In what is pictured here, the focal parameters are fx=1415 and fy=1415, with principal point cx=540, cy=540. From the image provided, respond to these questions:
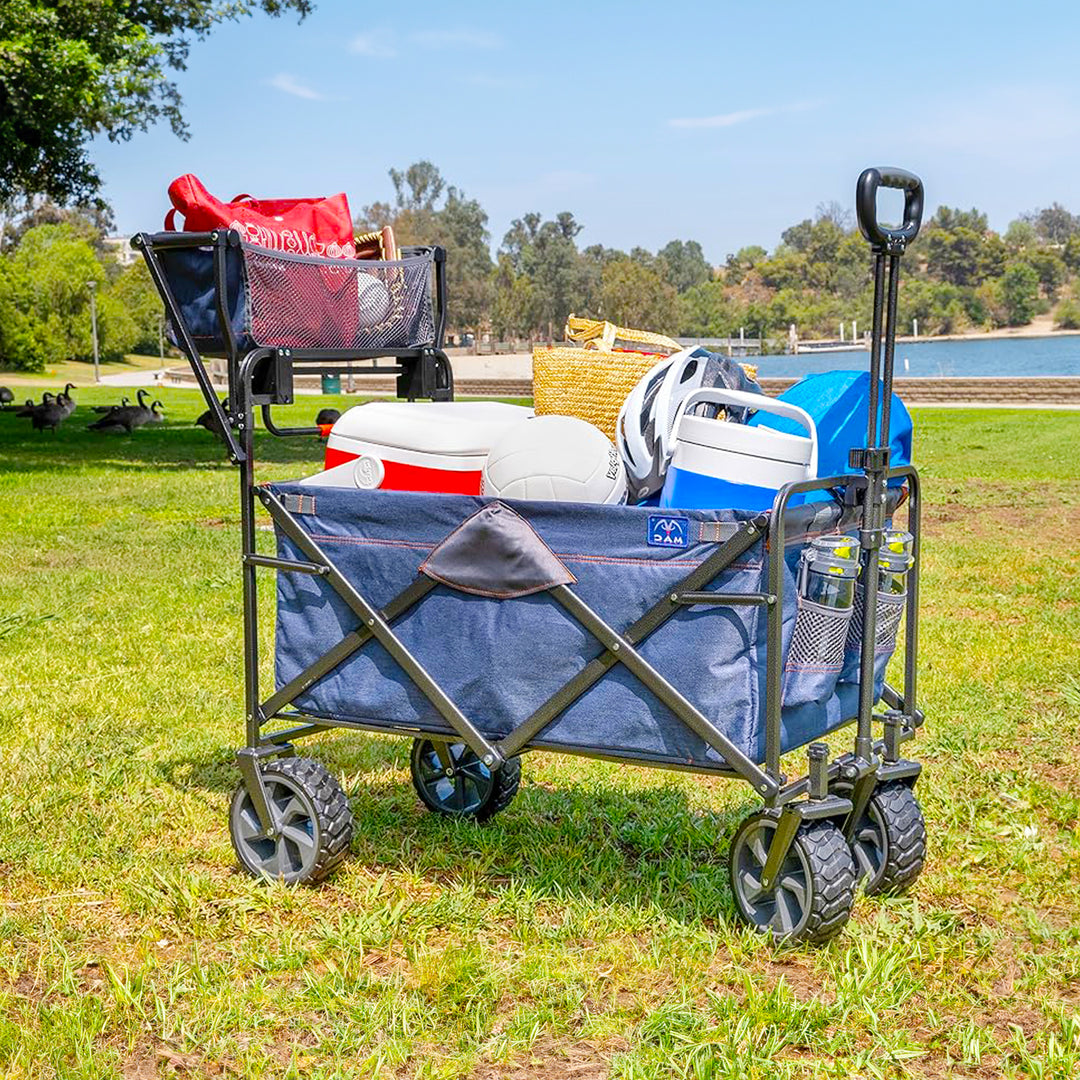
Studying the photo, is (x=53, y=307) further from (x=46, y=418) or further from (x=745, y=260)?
(x=745, y=260)

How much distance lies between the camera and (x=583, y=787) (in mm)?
4695

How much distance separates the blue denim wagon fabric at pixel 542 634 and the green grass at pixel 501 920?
1.66ft

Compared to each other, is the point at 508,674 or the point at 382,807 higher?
the point at 508,674

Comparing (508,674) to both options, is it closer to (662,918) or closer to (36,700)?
(662,918)

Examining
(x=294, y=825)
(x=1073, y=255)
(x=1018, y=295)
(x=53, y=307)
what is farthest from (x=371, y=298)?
(x=1073, y=255)

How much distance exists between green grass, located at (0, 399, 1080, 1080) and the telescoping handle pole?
0.64 meters

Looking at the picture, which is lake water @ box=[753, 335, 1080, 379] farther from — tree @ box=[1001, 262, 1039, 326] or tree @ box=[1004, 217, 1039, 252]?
tree @ box=[1004, 217, 1039, 252]

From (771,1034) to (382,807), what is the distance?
1.79 meters

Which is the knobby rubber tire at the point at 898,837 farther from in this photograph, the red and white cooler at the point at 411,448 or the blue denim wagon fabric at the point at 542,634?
the red and white cooler at the point at 411,448

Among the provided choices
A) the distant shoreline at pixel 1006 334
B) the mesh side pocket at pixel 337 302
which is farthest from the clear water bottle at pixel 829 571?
the distant shoreline at pixel 1006 334

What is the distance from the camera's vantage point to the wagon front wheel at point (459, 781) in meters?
4.37

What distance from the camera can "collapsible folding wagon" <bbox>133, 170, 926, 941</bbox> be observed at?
10.5ft

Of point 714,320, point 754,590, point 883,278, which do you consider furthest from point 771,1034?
point 714,320

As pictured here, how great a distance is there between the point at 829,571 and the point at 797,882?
748 millimetres
